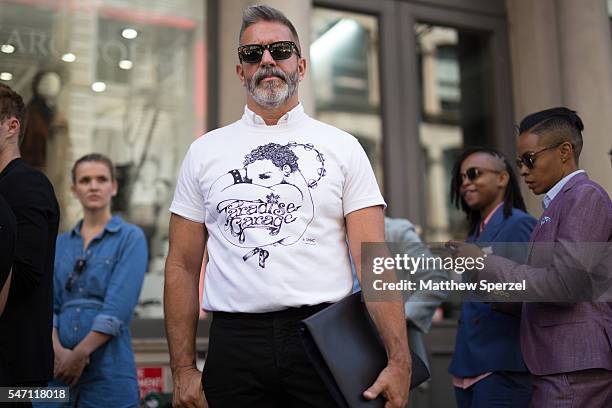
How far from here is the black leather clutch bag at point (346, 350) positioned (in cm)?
272

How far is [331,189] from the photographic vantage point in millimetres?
3053

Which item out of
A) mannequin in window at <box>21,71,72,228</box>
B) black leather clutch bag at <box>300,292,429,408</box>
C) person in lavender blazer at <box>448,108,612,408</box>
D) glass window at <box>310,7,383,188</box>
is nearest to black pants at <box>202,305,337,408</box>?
black leather clutch bag at <box>300,292,429,408</box>

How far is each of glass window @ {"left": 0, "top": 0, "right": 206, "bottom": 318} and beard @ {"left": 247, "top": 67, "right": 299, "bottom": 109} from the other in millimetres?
3871

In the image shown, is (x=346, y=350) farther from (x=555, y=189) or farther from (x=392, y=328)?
(x=555, y=189)

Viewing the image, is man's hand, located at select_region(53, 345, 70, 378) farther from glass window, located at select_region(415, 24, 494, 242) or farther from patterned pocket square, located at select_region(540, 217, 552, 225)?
glass window, located at select_region(415, 24, 494, 242)

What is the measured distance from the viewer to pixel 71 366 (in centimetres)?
425

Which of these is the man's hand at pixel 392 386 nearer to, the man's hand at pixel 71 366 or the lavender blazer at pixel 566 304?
the lavender blazer at pixel 566 304

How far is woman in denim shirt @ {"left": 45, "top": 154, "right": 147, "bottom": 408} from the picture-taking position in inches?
171

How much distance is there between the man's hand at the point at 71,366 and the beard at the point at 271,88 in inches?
75.4

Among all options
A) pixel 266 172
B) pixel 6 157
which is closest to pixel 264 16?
pixel 266 172

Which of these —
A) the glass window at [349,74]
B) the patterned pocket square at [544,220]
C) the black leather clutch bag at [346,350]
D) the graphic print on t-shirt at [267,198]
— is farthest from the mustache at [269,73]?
the glass window at [349,74]

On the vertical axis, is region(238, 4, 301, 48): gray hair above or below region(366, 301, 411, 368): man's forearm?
above

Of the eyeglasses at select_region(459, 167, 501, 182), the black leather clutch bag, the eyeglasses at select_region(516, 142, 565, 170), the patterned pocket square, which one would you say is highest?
the eyeglasses at select_region(459, 167, 501, 182)

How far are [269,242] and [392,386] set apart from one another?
70cm
